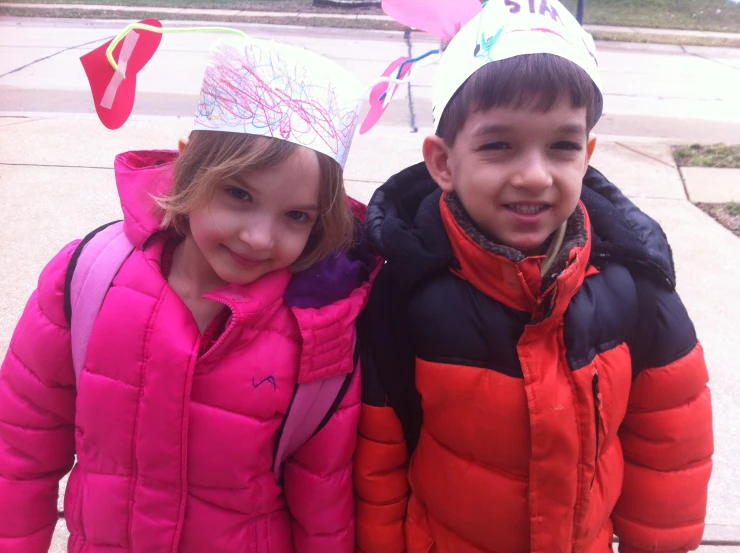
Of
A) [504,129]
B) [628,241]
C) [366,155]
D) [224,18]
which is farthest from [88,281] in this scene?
[224,18]

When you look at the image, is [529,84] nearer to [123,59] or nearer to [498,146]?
[498,146]

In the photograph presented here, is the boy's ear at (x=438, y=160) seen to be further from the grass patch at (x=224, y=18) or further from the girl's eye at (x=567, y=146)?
the grass patch at (x=224, y=18)

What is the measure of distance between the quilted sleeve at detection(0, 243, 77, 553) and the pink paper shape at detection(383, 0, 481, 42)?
951mm

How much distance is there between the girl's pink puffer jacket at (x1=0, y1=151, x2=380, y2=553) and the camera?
1.29 meters

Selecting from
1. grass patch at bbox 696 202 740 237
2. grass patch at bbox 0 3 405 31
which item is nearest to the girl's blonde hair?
grass patch at bbox 696 202 740 237

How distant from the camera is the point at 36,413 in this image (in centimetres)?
141

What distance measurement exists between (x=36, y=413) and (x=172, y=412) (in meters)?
0.36

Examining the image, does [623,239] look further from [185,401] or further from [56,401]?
[56,401]

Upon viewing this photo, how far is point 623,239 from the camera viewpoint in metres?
1.34

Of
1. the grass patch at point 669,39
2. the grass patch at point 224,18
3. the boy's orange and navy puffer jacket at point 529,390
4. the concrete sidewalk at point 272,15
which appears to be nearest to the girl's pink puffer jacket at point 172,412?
the boy's orange and navy puffer jacket at point 529,390

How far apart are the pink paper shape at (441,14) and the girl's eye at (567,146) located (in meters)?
0.45

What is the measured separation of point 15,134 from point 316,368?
15.6 ft

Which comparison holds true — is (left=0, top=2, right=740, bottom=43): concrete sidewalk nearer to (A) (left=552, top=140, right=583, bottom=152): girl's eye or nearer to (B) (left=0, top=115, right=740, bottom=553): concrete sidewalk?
(B) (left=0, top=115, right=740, bottom=553): concrete sidewalk

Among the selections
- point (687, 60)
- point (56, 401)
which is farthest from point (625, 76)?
point (56, 401)
